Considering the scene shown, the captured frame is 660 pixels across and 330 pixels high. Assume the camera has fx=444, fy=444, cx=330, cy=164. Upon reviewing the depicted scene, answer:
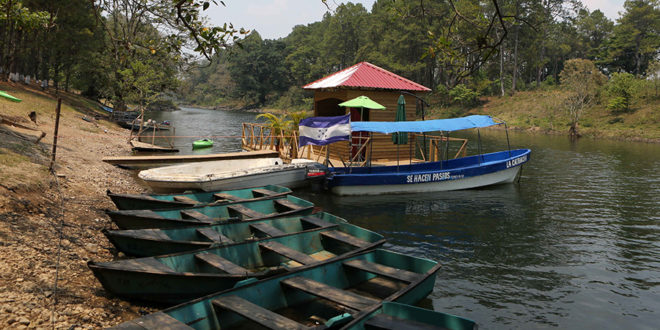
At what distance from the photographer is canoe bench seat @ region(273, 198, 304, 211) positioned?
517 inches

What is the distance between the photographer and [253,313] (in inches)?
252

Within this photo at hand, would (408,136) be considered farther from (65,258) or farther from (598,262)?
(65,258)

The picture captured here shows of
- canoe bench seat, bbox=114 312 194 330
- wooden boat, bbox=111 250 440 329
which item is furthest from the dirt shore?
→ wooden boat, bbox=111 250 440 329

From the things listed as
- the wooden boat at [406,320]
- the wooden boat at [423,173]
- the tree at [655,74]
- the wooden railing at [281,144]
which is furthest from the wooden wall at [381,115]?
the tree at [655,74]

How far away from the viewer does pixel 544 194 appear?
67.4 feet

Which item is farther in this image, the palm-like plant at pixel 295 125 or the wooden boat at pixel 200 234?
the palm-like plant at pixel 295 125

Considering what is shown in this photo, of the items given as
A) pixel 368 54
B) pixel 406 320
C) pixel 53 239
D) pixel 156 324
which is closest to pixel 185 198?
pixel 53 239

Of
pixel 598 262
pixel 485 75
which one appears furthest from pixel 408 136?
pixel 485 75

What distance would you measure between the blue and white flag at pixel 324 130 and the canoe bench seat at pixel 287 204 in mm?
5531

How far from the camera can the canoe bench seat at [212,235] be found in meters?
10.00

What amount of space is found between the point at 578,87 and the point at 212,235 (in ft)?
167

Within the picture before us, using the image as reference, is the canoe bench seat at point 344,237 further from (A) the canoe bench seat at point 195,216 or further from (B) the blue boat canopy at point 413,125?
(B) the blue boat canopy at point 413,125

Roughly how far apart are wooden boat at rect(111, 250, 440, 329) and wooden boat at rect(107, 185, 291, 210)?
5416 millimetres

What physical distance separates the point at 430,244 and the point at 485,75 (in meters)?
68.9
